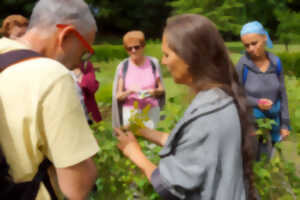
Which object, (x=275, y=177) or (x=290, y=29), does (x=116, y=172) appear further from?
(x=290, y=29)

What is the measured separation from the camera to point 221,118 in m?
1.51

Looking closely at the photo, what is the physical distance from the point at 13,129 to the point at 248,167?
3.62ft

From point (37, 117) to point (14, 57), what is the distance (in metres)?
0.24

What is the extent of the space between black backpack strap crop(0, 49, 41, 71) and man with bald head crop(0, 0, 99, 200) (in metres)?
0.02

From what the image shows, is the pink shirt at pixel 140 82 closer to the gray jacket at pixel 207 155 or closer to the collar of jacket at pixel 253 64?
the collar of jacket at pixel 253 64

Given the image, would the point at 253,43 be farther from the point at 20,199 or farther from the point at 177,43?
the point at 20,199

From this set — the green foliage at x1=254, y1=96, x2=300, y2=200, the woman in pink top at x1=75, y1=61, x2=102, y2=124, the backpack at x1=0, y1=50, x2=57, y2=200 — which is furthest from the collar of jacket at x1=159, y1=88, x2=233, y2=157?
the woman in pink top at x1=75, y1=61, x2=102, y2=124

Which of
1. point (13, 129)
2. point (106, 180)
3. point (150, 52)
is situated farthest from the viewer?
point (150, 52)

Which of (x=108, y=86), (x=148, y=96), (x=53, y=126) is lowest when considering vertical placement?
(x=108, y=86)

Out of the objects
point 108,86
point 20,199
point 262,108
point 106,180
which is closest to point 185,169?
point 20,199

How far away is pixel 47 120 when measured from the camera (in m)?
1.20

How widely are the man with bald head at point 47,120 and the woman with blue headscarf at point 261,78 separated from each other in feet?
8.55

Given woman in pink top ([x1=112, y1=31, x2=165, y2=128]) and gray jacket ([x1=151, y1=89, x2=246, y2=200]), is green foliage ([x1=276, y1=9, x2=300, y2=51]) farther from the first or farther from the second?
gray jacket ([x1=151, y1=89, x2=246, y2=200])

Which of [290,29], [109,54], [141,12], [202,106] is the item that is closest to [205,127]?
[202,106]
